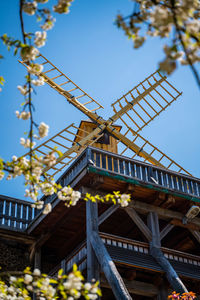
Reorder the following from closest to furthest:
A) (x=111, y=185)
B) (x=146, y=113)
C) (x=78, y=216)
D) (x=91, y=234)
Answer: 1. (x=91, y=234)
2. (x=111, y=185)
3. (x=78, y=216)
4. (x=146, y=113)

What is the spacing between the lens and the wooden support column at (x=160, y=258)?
10906 millimetres

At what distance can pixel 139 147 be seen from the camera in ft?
65.4

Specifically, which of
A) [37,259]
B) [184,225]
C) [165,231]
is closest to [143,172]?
[165,231]

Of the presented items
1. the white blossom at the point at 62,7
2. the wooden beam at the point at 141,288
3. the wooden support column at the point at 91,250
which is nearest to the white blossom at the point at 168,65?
the white blossom at the point at 62,7

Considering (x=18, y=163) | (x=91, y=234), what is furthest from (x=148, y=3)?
(x=91, y=234)

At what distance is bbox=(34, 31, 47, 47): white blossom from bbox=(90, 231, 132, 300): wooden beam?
18.8ft

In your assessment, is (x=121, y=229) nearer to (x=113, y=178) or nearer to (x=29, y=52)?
(x=113, y=178)

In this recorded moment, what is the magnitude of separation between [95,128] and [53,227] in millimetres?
7319

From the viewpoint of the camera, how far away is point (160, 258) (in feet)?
38.7

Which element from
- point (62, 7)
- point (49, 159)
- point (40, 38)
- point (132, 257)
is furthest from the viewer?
point (132, 257)

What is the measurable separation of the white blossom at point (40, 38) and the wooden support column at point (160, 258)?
23.0 ft

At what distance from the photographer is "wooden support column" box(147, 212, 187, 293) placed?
10.9m

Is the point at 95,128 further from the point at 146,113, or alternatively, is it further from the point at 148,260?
the point at 148,260

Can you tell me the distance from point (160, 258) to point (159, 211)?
4.88ft
